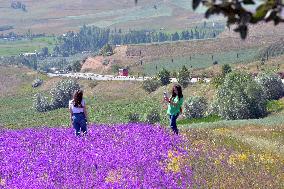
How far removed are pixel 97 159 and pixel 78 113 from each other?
19.0ft

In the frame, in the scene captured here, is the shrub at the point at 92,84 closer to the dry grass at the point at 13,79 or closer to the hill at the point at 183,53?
the dry grass at the point at 13,79

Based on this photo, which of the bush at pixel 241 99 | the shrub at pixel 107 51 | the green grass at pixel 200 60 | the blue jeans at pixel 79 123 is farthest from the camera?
the shrub at pixel 107 51

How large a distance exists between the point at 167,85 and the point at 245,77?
4272 centimetres

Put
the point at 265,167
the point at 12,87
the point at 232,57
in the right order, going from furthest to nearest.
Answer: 1. the point at 232,57
2. the point at 12,87
3. the point at 265,167

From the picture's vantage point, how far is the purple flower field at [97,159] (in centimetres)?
1024

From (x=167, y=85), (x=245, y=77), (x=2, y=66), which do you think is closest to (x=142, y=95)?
(x=167, y=85)

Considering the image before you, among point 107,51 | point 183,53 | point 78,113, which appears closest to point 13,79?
point 107,51

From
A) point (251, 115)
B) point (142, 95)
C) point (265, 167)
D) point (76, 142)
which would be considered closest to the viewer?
point (265, 167)

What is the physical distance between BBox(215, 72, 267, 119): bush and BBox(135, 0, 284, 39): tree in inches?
1899

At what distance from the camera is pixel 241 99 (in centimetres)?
5081

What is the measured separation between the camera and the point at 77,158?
1266 cm

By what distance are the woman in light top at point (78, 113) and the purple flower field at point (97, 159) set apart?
358mm

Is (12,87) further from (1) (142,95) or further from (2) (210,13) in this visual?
(2) (210,13)

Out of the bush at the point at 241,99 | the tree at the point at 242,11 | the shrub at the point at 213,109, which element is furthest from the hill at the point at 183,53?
the tree at the point at 242,11
